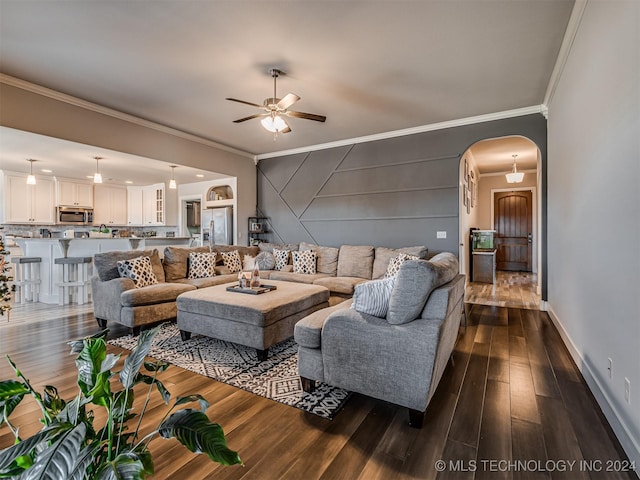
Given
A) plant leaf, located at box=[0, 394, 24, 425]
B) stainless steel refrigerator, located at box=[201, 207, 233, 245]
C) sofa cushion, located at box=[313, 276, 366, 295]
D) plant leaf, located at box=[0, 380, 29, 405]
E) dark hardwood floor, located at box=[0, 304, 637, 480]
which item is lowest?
dark hardwood floor, located at box=[0, 304, 637, 480]

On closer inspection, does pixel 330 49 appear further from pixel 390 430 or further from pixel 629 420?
pixel 629 420

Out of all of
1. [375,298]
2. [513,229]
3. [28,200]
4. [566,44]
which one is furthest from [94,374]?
[513,229]

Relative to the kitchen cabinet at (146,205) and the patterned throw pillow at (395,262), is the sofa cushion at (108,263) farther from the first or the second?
the kitchen cabinet at (146,205)

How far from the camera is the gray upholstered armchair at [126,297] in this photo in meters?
3.52

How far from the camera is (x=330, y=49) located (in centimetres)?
300

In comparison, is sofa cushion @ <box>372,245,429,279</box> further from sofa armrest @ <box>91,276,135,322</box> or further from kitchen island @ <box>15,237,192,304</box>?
kitchen island @ <box>15,237,192,304</box>

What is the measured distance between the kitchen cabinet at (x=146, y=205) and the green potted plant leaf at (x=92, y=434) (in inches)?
311

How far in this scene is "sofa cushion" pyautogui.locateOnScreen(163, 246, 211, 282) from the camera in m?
4.55

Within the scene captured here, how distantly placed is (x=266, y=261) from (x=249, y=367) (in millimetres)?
3188

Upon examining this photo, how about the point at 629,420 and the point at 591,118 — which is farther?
the point at 591,118

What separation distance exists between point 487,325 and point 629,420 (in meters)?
2.26

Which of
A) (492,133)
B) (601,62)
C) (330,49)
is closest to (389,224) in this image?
(492,133)

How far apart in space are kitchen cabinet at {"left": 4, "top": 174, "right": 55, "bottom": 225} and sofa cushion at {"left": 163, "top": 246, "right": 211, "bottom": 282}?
15.8ft

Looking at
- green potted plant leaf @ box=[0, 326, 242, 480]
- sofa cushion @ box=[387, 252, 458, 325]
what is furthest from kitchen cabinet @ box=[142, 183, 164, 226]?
green potted plant leaf @ box=[0, 326, 242, 480]
